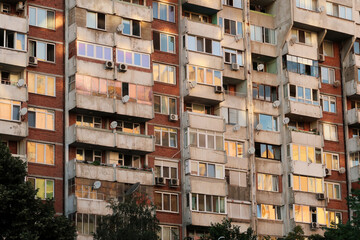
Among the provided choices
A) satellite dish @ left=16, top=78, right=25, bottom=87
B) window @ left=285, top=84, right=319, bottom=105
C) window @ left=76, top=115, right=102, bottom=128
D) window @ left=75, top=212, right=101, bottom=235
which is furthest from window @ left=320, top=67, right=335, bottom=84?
satellite dish @ left=16, top=78, right=25, bottom=87

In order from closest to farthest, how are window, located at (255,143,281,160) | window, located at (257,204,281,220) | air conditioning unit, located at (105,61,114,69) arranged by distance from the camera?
air conditioning unit, located at (105,61,114,69), window, located at (257,204,281,220), window, located at (255,143,281,160)

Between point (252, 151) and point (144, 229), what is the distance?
17894 mm

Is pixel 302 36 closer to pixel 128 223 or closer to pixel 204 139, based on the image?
pixel 204 139

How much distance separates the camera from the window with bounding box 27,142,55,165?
238ft

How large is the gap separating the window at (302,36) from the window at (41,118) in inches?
949

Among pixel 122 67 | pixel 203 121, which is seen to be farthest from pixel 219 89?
pixel 122 67

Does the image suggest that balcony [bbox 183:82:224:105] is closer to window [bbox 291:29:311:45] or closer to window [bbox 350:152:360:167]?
Answer: window [bbox 291:29:311:45]

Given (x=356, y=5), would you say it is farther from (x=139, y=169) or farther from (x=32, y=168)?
(x=32, y=168)

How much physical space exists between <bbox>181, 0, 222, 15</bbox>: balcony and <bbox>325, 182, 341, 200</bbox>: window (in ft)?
57.3

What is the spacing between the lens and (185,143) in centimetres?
7975

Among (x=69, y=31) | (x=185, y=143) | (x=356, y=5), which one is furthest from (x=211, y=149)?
(x=356, y=5)

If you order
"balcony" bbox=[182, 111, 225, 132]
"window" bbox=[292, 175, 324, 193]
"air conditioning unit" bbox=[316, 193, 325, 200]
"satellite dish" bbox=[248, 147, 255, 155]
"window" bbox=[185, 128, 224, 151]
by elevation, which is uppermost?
"balcony" bbox=[182, 111, 225, 132]

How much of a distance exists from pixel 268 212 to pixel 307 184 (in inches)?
171

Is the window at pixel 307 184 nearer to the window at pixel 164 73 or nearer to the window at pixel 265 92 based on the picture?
the window at pixel 265 92
